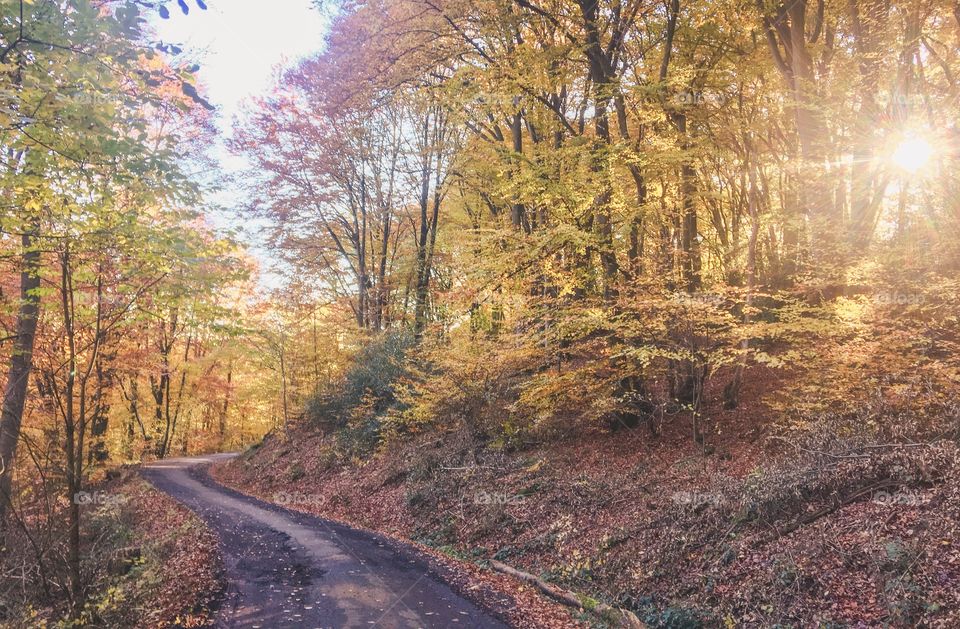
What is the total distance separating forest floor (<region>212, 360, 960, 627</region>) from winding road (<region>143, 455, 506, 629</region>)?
87 centimetres

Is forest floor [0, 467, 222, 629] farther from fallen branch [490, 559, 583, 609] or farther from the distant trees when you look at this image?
the distant trees

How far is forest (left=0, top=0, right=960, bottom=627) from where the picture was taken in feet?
18.7

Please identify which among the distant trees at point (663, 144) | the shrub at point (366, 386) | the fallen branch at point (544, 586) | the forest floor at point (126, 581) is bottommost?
the fallen branch at point (544, 586)

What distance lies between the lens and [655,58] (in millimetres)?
12594

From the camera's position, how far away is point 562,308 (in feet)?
34.3

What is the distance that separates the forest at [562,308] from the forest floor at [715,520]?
4 centimetres

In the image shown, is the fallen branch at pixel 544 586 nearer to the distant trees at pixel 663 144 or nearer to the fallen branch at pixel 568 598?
the fallen branch at pixel 568 598

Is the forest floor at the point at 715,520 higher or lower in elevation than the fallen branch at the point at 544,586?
higher

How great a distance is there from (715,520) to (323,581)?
223 inches

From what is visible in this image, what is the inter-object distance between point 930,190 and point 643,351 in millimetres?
9266

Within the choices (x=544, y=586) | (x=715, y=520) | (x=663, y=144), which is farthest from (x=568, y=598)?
(x=663, y=144)

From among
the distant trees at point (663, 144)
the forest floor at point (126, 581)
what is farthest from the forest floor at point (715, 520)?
the forest floor at point (126, 581)

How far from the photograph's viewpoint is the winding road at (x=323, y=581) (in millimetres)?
6457

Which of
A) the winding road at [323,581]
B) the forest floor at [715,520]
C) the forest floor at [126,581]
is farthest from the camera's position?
the winding road at [323,581]
